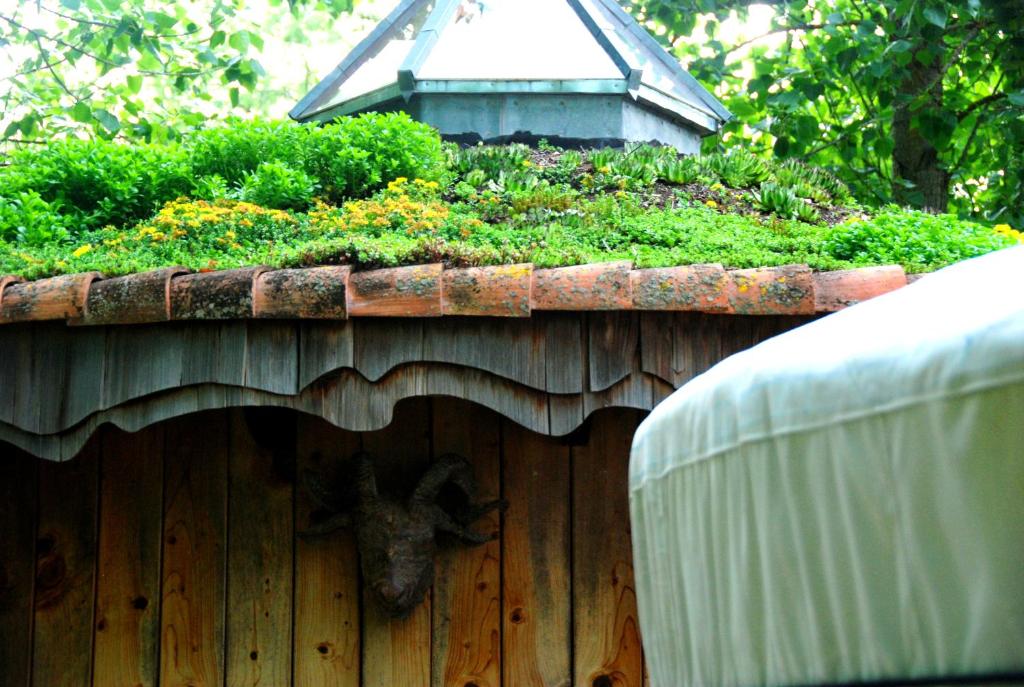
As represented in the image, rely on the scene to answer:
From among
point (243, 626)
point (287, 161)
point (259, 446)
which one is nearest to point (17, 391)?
point (259, 446)

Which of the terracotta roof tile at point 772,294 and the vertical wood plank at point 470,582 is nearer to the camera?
the terracotta roof tile at point 772,294

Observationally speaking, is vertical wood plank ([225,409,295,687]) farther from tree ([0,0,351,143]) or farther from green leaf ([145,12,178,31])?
green leaf ([145,12,178,31])

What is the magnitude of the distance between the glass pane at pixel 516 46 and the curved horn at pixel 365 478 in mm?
2669

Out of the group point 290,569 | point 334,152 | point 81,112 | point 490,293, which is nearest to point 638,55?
point 334,152

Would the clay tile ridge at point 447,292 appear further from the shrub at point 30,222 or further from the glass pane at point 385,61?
the glass pane at point 385,61

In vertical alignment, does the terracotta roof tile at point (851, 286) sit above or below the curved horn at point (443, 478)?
above

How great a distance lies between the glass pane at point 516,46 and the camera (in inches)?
237

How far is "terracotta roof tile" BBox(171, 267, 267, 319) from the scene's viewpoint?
3312 millimetres

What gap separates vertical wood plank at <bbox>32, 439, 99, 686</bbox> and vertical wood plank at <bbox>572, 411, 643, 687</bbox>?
5.66 feet

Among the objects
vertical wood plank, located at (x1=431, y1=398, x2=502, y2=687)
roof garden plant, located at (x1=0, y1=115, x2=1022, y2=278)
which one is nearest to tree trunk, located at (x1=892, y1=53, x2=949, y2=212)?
roof garden plant, located at (x1=0, y1=115, x2=1022, y2=278)

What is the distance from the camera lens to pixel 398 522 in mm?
3881

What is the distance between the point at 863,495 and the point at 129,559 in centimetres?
330

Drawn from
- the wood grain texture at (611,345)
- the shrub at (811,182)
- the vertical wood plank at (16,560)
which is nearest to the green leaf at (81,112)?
the vertical wood plank at (16,560)

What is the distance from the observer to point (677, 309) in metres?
3.33
